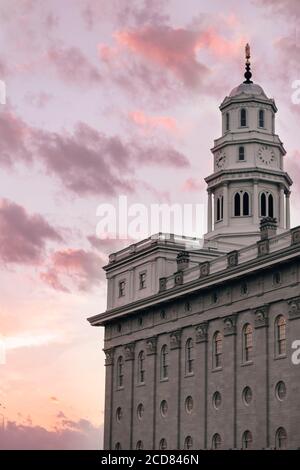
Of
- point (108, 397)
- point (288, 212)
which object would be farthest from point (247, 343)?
point (108, 397)

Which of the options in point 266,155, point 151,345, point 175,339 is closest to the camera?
point 175,339

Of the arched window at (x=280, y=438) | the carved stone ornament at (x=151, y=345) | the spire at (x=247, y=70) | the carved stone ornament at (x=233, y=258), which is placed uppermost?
the spire at (x=247, y=70)

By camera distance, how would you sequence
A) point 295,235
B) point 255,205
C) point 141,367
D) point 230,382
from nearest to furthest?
point 295,235
point 230,382
point 255,205
point 141,367

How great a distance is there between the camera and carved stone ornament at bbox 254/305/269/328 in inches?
3054

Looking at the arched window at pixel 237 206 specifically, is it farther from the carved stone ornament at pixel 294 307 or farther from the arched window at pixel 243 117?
the carved stone ornament at pixel 294 307

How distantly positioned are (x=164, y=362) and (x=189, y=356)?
15.2ft

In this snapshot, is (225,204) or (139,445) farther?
(225,204)

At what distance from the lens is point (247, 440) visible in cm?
7856

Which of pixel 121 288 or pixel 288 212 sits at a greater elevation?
pixel 288 212

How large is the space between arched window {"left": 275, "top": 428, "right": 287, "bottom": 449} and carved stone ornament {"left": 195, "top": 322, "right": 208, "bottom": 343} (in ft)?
41.9

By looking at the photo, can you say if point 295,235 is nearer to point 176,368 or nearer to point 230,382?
point 230,382

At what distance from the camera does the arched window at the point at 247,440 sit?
256 ft

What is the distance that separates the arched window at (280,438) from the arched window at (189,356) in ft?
45.8

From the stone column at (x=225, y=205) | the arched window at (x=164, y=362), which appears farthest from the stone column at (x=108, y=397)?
the stone column at (x=225, y=205)
